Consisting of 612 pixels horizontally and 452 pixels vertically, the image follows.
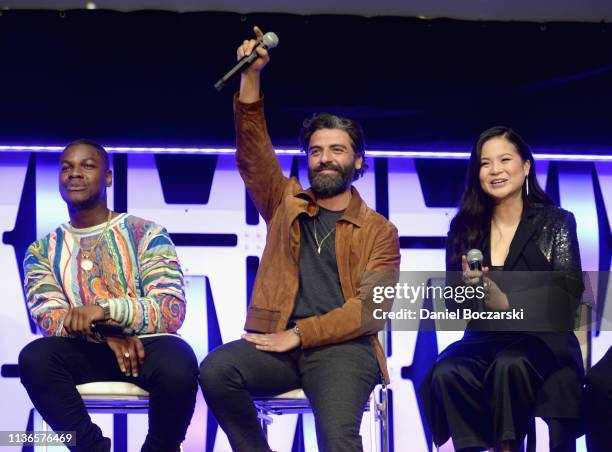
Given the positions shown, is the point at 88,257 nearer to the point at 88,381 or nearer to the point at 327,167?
the point at 88,381

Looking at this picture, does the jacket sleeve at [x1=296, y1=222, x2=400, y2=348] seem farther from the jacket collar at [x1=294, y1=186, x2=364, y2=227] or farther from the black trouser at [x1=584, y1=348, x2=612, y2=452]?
the black trouser at [x1=584, y1=348, x2=612, y2=452]

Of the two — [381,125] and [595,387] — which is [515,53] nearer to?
[381,125]

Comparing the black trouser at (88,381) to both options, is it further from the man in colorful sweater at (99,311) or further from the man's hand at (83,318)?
the man's hand at (83,318)

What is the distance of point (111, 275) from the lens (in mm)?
4547

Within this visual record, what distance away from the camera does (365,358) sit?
13.9 ft

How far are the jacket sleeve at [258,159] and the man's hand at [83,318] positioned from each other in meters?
0.89

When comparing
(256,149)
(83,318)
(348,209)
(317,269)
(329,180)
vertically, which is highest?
(256,149)

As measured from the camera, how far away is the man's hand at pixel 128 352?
4258 mm

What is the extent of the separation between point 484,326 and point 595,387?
550mm

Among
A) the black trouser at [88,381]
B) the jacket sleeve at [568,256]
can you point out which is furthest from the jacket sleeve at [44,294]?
the jacket sleeve at [568,256]

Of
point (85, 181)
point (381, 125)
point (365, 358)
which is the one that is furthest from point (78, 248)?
point (381, 125)

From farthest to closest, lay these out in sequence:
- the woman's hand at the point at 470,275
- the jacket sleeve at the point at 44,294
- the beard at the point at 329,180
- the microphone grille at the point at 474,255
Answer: the beard at the point at 329,180 < the jacket sleeve at the point at 44,294 < the woman's hand at the point at 470,275 < the microphone grille at the point at 474,255

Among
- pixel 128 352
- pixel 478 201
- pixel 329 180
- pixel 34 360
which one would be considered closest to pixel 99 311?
pixel 128 352

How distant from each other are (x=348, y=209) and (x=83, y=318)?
122 cm
